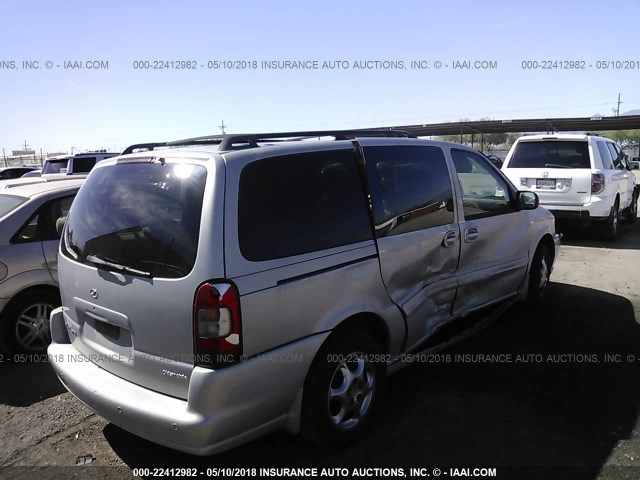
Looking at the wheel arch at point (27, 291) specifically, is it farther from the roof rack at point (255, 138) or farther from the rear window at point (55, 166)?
the rear window at point (55, 166)

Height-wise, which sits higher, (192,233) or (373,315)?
(192,233)

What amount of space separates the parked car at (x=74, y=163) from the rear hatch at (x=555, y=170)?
10341 mm

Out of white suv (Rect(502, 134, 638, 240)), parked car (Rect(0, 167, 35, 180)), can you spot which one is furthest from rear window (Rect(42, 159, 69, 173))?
white suv (Rect(502, 134, 638, 240))

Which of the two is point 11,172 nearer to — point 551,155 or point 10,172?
point 10,172

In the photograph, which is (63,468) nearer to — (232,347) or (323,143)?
(232,347)

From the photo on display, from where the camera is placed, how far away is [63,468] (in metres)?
3.05

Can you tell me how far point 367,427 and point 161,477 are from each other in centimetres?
125

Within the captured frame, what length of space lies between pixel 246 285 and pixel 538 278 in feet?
12.9

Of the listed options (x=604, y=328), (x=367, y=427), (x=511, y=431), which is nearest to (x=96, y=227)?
(x=367, y=427)

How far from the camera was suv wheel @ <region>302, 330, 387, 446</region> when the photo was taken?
2857 mm

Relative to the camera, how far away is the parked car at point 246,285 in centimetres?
248

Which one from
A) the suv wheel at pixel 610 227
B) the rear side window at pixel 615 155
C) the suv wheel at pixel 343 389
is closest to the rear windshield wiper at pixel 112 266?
the suv wheel at pixel 343 389

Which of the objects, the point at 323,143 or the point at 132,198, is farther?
the point at 323,143

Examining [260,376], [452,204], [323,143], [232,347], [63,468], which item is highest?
[323,143]
